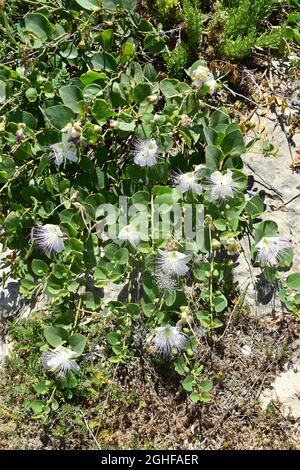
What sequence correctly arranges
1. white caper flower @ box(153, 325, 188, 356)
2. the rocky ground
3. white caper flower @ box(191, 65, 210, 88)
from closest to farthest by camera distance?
white caper flower @ box(191, 65, 210, 88), white caper flower @ box(153, 325, 188, 356), the rocky ground

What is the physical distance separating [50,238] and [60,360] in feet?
1.75

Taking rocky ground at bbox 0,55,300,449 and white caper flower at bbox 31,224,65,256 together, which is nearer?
white caper flower at bbox 31,224,65,256

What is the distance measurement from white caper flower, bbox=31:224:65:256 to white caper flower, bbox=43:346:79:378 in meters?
0.44

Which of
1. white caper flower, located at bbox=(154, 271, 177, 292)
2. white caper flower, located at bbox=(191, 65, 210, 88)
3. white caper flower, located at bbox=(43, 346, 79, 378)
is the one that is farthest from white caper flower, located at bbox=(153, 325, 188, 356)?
white caper flower, located at bbox=(191, 65, 210, 88)

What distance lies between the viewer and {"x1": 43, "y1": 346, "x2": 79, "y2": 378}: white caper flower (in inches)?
96.8

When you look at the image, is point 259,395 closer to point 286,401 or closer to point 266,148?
point 286,401

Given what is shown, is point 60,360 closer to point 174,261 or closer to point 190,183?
point 174,261

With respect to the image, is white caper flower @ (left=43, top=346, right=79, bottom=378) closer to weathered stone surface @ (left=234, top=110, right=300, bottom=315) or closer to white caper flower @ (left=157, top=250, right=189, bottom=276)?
white caper flower @ (left=157, top=250, right=189, bottom=276)

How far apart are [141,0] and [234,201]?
1197 mm

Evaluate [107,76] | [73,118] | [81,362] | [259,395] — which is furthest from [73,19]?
[259,395]

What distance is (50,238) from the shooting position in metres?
2.46

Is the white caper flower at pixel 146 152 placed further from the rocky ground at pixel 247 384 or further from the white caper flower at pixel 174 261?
the rocky ground at pixel 247 384

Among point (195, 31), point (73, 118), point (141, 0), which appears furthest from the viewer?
point (141, 0)
